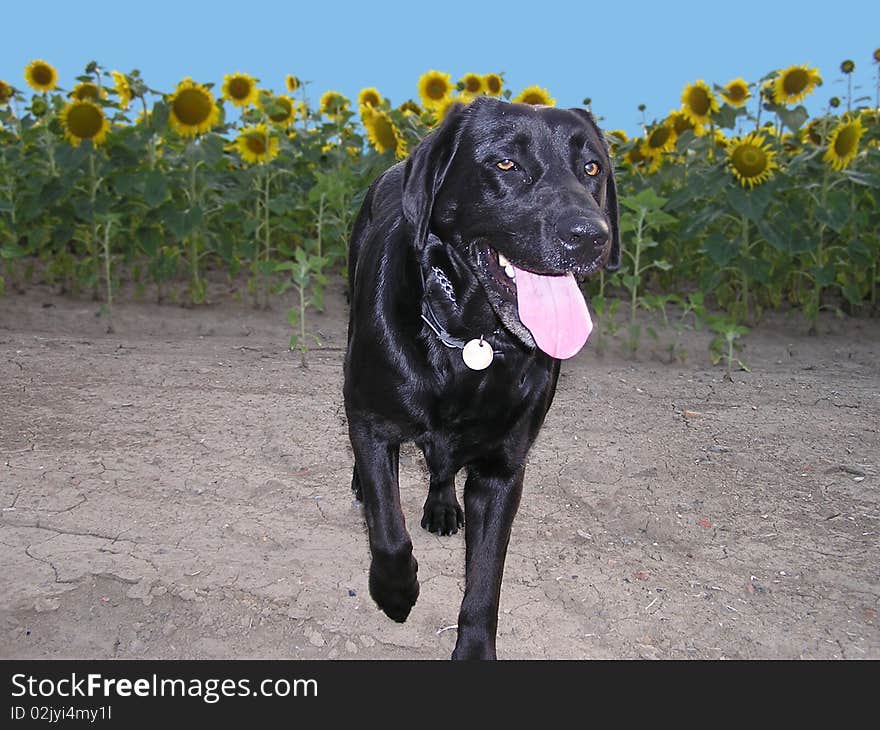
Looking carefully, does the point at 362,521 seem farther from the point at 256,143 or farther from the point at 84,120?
the point at 84,120

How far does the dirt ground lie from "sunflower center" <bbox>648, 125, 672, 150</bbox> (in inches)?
102

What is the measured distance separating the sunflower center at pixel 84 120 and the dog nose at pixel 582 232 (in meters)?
5.11

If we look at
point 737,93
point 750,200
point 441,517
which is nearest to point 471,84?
point 737,93

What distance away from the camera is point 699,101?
22.5 ft

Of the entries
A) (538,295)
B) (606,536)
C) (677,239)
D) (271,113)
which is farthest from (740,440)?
(271,113)

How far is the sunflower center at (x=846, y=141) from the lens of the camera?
6.17 m

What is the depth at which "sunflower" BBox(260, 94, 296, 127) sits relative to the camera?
684 centimetres

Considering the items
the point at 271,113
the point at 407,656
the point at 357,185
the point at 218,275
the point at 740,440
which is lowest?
the point at 407,656

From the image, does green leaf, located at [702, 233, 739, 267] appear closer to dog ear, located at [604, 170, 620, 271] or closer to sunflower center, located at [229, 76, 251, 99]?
dog ear, located at [604, 170, 620, 271]

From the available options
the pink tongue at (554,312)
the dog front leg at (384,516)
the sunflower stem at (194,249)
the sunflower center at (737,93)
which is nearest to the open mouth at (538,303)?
the pink tongue at (554,312)

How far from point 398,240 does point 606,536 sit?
145cm

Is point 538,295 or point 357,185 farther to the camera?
point 357,185

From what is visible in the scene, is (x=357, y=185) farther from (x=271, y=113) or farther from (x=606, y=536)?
(x=606, y=536)
